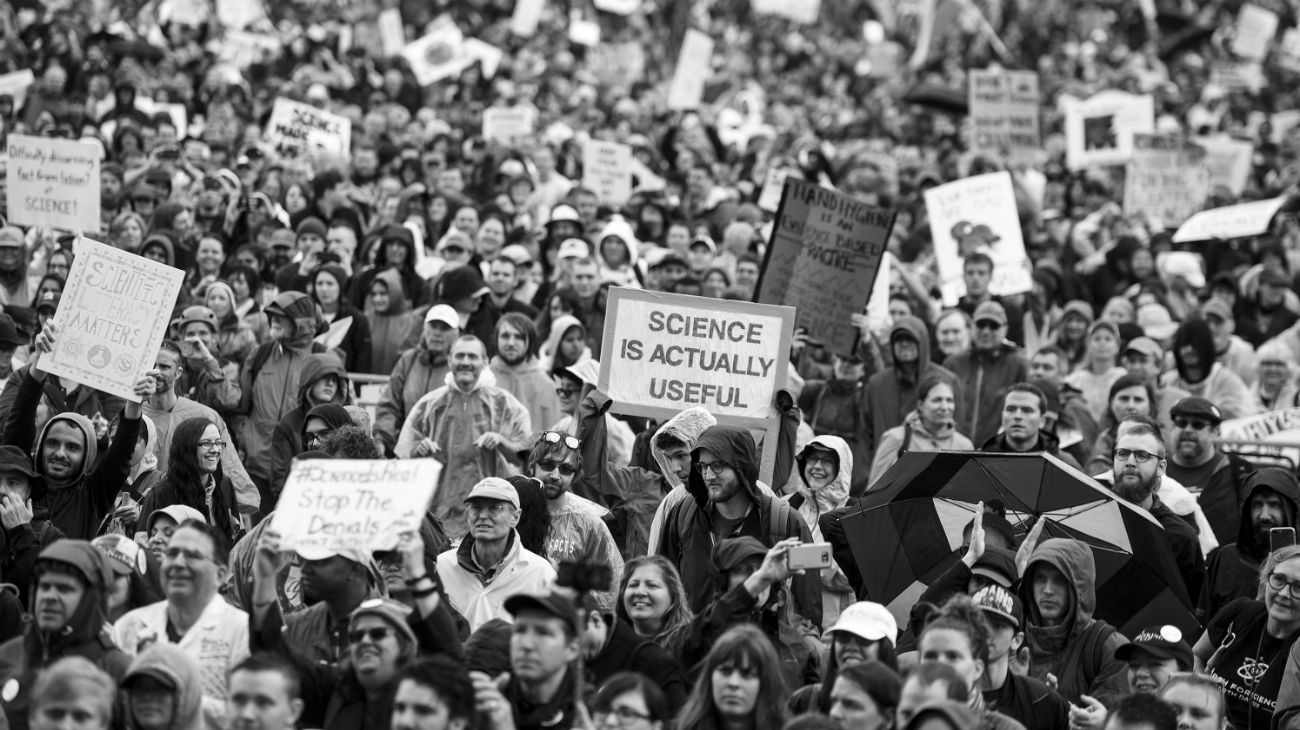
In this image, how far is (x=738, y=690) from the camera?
735 cm

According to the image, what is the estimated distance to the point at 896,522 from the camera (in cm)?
992

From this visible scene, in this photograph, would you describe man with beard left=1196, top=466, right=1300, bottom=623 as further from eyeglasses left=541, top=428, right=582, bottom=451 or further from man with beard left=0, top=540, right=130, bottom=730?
man with beard left=0, top=540, right=130, bottom=730

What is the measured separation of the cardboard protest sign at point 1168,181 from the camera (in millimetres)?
21078

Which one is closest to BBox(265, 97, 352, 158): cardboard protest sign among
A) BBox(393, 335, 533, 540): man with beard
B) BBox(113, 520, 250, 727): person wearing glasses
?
BBox(393, 335, 533, 540): man with beard

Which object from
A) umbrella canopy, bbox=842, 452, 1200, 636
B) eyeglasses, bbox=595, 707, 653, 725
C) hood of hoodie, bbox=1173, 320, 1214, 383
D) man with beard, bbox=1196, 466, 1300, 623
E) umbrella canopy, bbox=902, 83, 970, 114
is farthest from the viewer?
umbrella canopy, bbox=902, 83, 970, 114

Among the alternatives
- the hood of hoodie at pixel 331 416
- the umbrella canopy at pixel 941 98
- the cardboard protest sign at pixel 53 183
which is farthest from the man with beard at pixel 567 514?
the umbrella canopy at pixel 941 98

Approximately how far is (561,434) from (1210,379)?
566 cm

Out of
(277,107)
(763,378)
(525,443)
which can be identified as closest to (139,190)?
(277,107)

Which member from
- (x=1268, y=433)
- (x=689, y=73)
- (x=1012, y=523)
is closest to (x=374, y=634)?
(x=1012, y=523)

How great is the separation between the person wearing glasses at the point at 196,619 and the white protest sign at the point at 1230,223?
12.9 metres

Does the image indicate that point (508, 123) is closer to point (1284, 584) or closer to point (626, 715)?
point (1284, 584)

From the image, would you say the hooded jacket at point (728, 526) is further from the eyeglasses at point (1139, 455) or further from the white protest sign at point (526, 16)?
the white protest sign at point (526, 16)

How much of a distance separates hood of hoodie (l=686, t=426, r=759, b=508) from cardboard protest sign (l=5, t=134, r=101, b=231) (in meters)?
7.27

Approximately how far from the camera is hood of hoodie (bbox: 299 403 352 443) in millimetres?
10602
